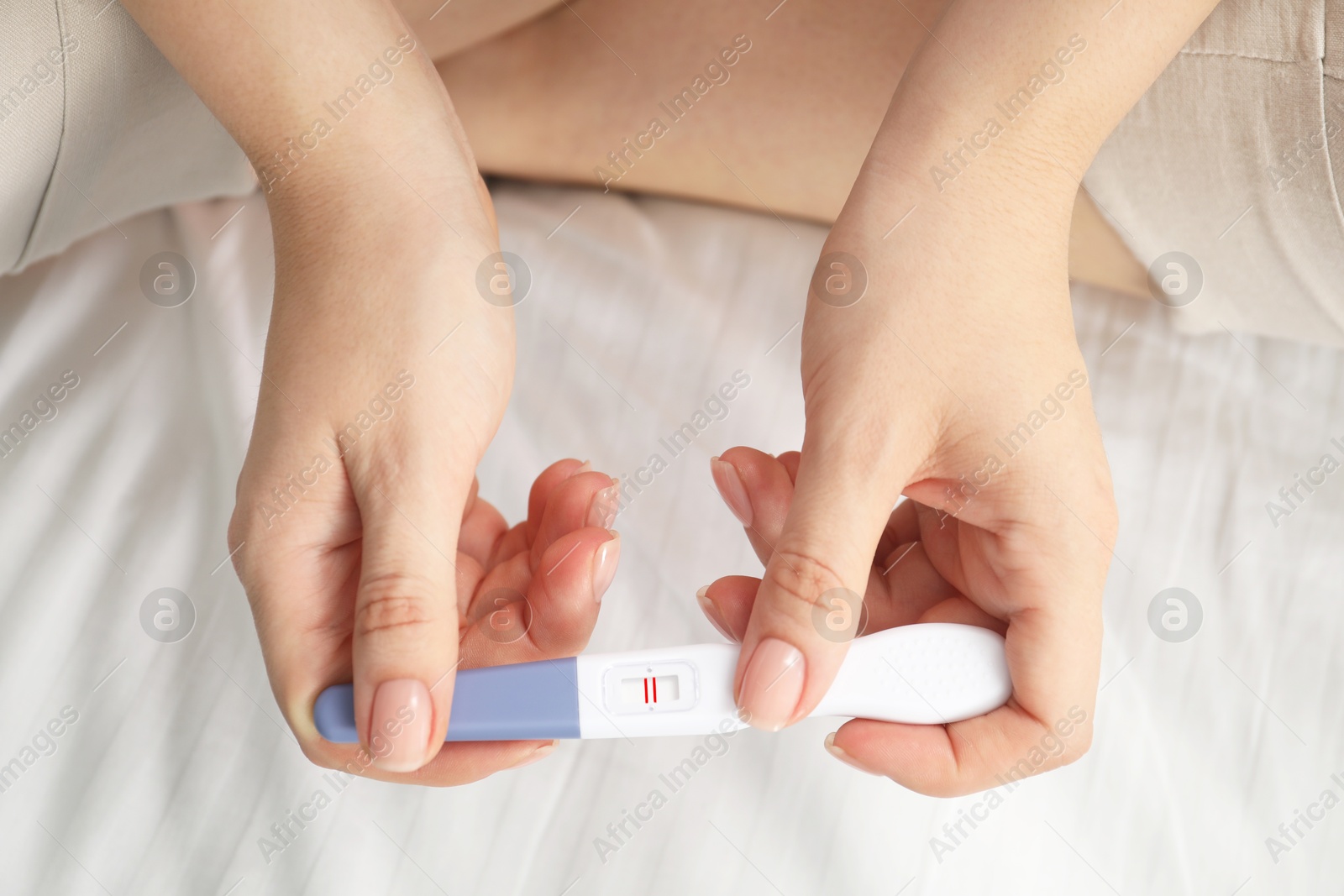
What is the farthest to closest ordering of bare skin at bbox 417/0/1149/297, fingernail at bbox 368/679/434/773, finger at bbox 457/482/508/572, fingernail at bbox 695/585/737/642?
bare skin at bbox 417/0/1149/297, finger at bbox 457/482/508/572, fingernail at bbox 695/585/737/642, fingernail at bbox 368/679/434/773

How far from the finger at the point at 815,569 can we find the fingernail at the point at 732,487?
124mm

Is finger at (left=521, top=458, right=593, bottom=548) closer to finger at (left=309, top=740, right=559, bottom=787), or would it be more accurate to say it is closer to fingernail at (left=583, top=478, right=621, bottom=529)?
fingernail at (left=583, top=478, right=621, bottom=529)

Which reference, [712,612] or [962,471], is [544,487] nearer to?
[712,612]

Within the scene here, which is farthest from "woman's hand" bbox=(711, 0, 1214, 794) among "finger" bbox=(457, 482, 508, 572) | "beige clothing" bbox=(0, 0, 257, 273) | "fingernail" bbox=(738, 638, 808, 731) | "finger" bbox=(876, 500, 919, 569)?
"beige clothing" bbox=(0, 0, 257, 273)

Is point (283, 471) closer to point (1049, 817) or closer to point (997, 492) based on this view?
point (997, 492)

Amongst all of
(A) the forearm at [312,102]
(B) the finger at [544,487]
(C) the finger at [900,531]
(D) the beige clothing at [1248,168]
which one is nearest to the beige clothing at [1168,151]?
(D) the beige clothing at [1248,168]

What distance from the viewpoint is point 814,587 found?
0.58 metres

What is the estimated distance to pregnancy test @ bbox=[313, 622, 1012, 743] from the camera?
0.62 meters

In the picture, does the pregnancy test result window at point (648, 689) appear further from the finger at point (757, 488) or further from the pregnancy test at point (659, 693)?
the finger at point (757, 488)

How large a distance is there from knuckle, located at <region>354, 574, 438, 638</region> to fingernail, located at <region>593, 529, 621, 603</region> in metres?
0.12

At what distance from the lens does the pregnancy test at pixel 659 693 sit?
2.04 ft

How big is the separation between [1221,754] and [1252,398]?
1.20 ft

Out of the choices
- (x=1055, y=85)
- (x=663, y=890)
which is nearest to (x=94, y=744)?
(x=663, y=890)

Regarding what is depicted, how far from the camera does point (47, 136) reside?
2.59 ft
